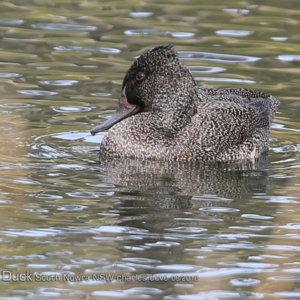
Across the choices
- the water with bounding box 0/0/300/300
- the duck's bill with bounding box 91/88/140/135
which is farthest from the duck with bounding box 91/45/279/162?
the water with bounding box 0/0/300/300

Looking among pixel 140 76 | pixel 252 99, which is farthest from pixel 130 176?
pixel 252 99

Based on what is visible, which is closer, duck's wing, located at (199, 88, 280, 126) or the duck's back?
the duck's back

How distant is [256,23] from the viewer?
1823cm

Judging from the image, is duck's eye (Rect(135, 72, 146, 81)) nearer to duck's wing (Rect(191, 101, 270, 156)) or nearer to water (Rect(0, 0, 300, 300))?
duck's wing (Rect(191, 101, 270, 156))

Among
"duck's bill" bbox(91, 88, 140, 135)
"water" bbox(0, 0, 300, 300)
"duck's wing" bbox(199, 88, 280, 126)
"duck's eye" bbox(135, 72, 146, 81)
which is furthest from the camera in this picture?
"duck's wing" bbox(199, 88, 280, 126)

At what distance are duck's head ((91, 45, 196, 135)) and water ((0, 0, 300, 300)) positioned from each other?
71cm

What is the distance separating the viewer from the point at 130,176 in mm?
11695

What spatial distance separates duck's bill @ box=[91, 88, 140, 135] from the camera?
1243 centimetres

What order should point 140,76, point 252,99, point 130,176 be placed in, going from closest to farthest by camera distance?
point 130,176 → point 140,76 → point 252,99

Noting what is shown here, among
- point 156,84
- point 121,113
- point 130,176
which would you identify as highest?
point 156,84

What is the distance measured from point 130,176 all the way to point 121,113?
3.85ft

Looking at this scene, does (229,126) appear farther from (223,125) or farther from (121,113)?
(121,113)

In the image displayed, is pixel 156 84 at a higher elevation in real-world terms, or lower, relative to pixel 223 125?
higher

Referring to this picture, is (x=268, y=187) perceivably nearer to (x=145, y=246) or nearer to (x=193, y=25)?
(x=145, y=246)
